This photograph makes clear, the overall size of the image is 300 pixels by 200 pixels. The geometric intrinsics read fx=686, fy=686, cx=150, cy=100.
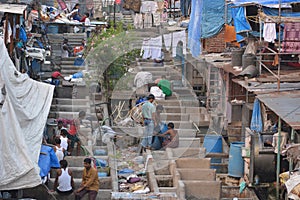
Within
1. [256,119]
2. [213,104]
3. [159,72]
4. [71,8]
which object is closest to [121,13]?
[71,8]

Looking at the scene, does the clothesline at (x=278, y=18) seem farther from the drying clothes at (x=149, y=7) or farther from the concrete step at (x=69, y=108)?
the drying clothes at (x=149, y=7)

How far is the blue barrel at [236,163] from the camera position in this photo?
1561 centimetres

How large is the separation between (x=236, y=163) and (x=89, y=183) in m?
4.21

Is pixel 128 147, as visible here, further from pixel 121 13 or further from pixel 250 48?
pixel 121 13

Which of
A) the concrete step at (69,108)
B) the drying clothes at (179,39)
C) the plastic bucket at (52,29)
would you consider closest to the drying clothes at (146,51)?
→ the drying clothes at (179,39)

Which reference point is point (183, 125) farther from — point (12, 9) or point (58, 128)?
point (12, 9)

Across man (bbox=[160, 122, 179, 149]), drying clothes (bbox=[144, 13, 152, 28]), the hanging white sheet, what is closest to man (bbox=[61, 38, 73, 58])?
drying clothes (bbox=[144, 13, 152, 28])

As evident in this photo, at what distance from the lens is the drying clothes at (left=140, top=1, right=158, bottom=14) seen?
28188mm

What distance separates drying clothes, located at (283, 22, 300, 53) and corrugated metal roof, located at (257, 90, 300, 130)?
0.94 metres

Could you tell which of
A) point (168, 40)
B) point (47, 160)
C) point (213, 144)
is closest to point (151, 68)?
point (168, 40)

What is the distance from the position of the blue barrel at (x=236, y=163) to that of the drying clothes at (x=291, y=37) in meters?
2.83

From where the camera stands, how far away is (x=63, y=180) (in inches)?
506

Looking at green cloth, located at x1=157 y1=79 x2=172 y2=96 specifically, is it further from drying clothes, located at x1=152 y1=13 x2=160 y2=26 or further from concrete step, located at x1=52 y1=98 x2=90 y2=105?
drying clothes, located at x1=152 y1=13 x2=160 y2=26

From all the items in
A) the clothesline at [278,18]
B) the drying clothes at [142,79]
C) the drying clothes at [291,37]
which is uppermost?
the clothesline at [278,18]
